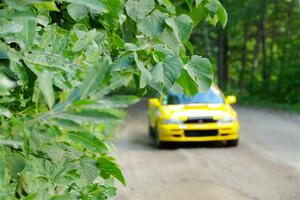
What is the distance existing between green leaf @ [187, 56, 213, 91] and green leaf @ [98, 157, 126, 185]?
376 millimetres

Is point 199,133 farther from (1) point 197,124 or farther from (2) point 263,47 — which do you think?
(2) point 263,47

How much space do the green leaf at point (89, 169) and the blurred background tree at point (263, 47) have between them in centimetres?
2648

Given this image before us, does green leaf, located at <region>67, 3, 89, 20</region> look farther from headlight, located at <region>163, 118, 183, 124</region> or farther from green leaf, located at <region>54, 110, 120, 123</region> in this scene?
headlight, located at <region>163, 118, 183, 124</region>

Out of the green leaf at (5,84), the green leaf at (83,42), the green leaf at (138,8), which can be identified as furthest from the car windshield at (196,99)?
the green leaf at (5,84)

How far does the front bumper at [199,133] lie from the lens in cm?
1527

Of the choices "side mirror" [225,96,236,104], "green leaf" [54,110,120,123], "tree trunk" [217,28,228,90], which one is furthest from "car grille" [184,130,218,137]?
"tree trunk" [217,28,228,90]

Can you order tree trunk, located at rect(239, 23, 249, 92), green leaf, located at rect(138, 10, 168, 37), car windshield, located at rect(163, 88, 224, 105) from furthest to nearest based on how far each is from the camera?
1. tree trunk, located at rect(239, 23, 249, 92)
2. car windshield, located at rect(163, 88, 224, 105)
3. green leaf, located at rect(138, 10, 168, 37)

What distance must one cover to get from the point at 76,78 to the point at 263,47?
4031cm

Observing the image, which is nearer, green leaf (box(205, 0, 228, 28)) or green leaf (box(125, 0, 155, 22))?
green leaf (box(125, 0, 155, 22))

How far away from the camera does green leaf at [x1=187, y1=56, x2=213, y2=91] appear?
214 cm

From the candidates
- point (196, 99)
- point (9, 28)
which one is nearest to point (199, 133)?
point (196, 99)

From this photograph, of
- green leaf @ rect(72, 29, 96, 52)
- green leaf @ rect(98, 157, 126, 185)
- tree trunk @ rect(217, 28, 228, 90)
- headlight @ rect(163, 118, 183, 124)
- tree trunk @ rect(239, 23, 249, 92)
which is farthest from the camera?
tree trunk @ rect(217, 28, 228, 90)

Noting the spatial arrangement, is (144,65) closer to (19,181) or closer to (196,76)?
(196,76)

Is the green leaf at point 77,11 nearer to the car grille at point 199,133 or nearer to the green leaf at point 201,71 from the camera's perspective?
the green leaf at point 201,71
